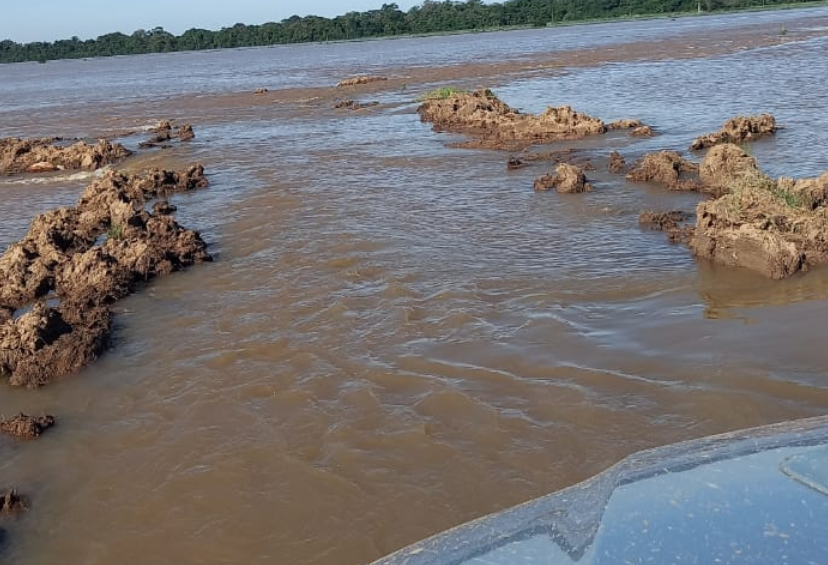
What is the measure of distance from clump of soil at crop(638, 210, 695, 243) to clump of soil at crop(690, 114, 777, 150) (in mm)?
4199

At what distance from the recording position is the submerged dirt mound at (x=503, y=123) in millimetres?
15648

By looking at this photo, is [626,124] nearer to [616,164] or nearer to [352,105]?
[616,164]

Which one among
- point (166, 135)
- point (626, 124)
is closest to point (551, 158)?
point (626, 124)

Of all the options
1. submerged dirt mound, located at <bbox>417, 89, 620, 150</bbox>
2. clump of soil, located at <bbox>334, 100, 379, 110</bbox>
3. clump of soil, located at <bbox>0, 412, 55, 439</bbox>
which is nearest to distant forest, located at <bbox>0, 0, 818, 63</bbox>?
clump of soil, located at <bbox>334, 100, 379, 110</bbox>

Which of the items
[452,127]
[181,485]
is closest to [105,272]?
[181,485]

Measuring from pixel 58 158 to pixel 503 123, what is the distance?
9181 mm

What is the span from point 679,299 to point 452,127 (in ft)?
37.7

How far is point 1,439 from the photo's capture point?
18.5 ft

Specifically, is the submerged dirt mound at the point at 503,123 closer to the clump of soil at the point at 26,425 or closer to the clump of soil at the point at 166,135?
the clump of soil at the point at 166,135

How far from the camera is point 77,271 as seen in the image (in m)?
8.51

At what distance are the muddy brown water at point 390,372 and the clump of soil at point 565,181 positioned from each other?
8.2 inches

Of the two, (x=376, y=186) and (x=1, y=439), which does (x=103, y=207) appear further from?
(x=1, y=439)

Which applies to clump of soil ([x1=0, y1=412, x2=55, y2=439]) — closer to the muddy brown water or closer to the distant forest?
the muddy brown water

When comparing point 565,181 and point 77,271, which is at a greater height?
point 565,181
